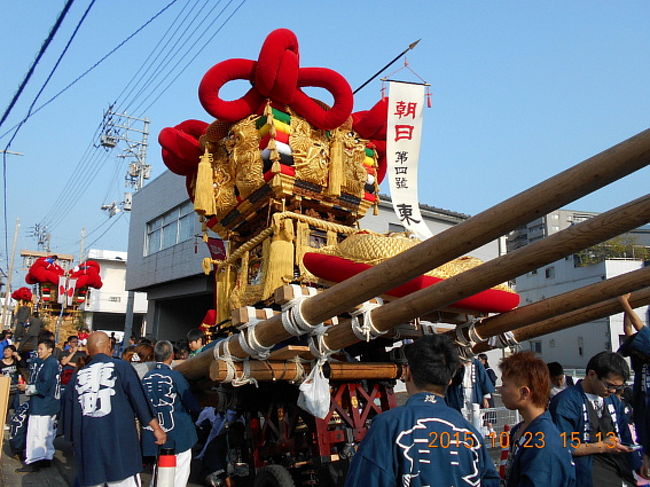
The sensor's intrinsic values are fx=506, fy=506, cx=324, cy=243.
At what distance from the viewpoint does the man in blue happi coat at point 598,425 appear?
301cm

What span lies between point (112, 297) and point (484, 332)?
32.6m

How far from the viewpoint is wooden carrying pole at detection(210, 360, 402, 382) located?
145 inches

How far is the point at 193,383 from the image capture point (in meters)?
4.82

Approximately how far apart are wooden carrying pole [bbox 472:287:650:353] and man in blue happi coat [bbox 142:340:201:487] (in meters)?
2.72

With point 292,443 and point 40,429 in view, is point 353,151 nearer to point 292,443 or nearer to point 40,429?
point 292,443

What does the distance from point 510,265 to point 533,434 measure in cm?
81

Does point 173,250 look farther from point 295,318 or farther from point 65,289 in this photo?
point 295,318

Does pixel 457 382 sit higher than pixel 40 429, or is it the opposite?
pixel 457 382

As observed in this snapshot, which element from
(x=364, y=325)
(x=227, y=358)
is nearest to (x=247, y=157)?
(x=227, y=358)

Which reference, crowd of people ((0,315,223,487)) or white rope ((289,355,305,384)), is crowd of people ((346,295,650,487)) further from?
crowd of people ((0,315,223,487))

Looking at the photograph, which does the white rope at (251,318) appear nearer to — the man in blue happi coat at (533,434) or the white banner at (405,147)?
the man in blue happi coat at (533,434)

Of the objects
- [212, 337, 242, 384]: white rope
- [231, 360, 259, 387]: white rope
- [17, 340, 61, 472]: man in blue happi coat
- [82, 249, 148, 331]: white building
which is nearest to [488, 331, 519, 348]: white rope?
[231, 360, 259, 387]: white rope

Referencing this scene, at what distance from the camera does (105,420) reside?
3.53 m

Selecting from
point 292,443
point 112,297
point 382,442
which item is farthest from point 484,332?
point 112,297
